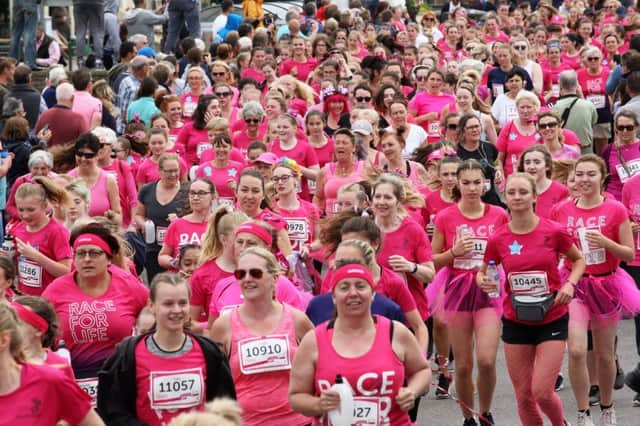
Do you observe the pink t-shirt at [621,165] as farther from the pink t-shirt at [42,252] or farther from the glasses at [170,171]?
the pink t-shirt at [42,252]

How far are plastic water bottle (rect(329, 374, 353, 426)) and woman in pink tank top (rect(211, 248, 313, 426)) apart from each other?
872 mm

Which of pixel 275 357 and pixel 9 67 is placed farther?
pixel 9 67

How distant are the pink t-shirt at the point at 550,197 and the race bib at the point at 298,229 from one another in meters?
1.82

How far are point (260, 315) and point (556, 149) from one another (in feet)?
20.9

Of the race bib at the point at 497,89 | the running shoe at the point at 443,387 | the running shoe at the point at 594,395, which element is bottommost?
the running shoe at the point at 443,387

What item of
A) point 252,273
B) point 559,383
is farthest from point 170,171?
point 252,273

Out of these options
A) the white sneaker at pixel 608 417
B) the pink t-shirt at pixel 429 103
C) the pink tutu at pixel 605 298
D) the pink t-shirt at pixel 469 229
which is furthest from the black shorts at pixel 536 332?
the pink t-shirt at pixel 429 103

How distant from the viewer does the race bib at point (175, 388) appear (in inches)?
268

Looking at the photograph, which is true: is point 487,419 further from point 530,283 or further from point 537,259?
point 537,259

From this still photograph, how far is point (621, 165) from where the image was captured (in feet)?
40.3

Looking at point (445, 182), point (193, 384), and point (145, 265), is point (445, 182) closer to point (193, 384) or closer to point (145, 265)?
point (145, 265)

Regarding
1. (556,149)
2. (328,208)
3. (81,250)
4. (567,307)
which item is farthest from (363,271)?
(556,149)

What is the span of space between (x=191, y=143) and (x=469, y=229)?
572 centimetres

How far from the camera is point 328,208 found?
12070 mm
